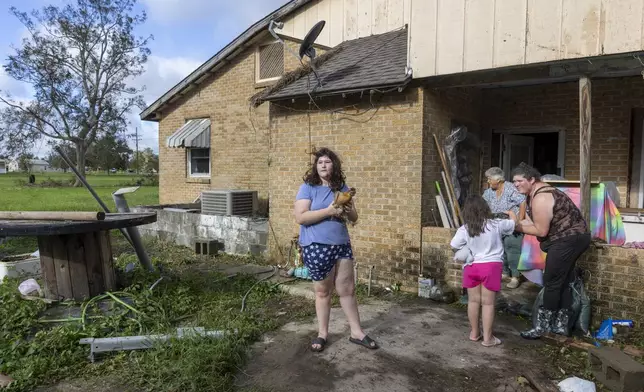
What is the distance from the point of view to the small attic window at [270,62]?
35.7 feet

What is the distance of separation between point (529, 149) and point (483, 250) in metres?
4.81

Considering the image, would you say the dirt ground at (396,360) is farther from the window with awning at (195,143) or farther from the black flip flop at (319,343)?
the window with awning at (195,143)

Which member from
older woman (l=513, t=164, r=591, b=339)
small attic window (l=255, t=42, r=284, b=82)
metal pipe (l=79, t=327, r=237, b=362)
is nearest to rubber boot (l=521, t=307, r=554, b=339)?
older woman (l=513, t=164, r=591, b=339)

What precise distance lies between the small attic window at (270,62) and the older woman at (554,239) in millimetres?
7775

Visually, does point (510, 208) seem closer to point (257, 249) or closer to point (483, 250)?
point (483, 250)

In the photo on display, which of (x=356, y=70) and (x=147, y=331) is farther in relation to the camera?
(x=356, y=70)

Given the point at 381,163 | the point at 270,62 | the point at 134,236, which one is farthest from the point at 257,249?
the point at 270,62

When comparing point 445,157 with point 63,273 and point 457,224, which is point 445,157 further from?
point 63,273

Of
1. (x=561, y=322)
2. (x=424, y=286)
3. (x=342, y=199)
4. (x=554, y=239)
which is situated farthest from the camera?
(x=424, y=286)

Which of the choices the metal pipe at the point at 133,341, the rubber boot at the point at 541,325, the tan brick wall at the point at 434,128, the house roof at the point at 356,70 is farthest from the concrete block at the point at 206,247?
the rubber boot at the point at 541,325

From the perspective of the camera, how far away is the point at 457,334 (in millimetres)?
4441

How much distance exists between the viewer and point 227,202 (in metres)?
9.35

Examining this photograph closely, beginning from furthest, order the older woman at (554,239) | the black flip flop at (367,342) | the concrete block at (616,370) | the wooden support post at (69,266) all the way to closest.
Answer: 1. the wooden support post at (69,266)
2. the older woman at (554,239)
3. the black flip flop at (367,342)
4. the concrete block at (616,370)

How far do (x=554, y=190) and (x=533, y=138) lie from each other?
4.23 meters
